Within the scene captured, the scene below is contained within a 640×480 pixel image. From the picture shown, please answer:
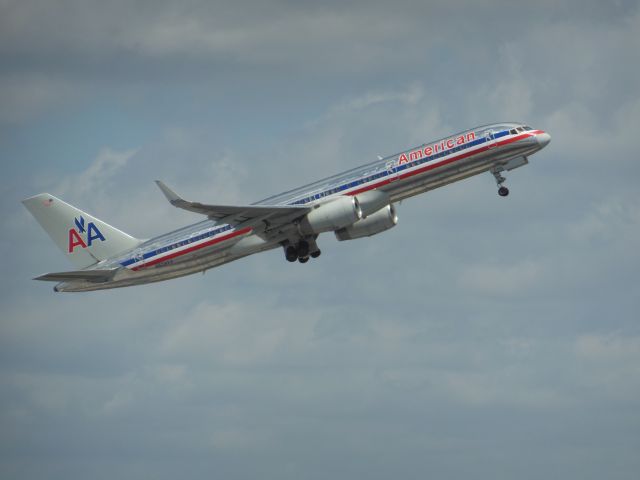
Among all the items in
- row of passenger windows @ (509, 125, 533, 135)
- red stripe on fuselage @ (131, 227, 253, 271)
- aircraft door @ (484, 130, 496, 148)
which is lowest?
red stripe on fuselage @ (131, 227, 253, 271)

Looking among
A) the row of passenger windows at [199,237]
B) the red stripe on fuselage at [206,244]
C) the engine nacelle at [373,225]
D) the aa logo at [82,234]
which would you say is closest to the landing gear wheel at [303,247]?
the engine nacelle at [373,225]

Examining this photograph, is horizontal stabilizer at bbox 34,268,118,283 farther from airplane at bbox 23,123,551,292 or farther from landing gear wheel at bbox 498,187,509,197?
landing gear wheel at bbox 498,187,509,197

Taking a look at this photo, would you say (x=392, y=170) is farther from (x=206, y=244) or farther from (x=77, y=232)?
(x=77, y=232)

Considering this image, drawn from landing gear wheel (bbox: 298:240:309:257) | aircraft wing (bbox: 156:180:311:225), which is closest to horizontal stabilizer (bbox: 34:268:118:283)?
aircraft wing (bbox: 156:180:311:225)

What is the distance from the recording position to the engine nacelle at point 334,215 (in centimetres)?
7738

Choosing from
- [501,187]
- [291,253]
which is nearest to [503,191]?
[501,187]

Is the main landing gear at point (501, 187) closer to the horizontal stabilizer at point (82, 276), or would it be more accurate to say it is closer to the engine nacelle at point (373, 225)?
the engine nacelle at point (373, 225)

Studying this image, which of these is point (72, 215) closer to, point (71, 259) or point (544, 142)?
point (71, 259)

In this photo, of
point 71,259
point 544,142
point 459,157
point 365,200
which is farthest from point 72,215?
point 544,142

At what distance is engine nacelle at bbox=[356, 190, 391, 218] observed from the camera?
7781 centimetres

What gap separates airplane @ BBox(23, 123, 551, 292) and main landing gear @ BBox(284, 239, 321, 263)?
0.26 ft

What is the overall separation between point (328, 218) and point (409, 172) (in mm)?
6797

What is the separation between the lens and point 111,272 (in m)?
84.6

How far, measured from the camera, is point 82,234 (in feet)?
293
